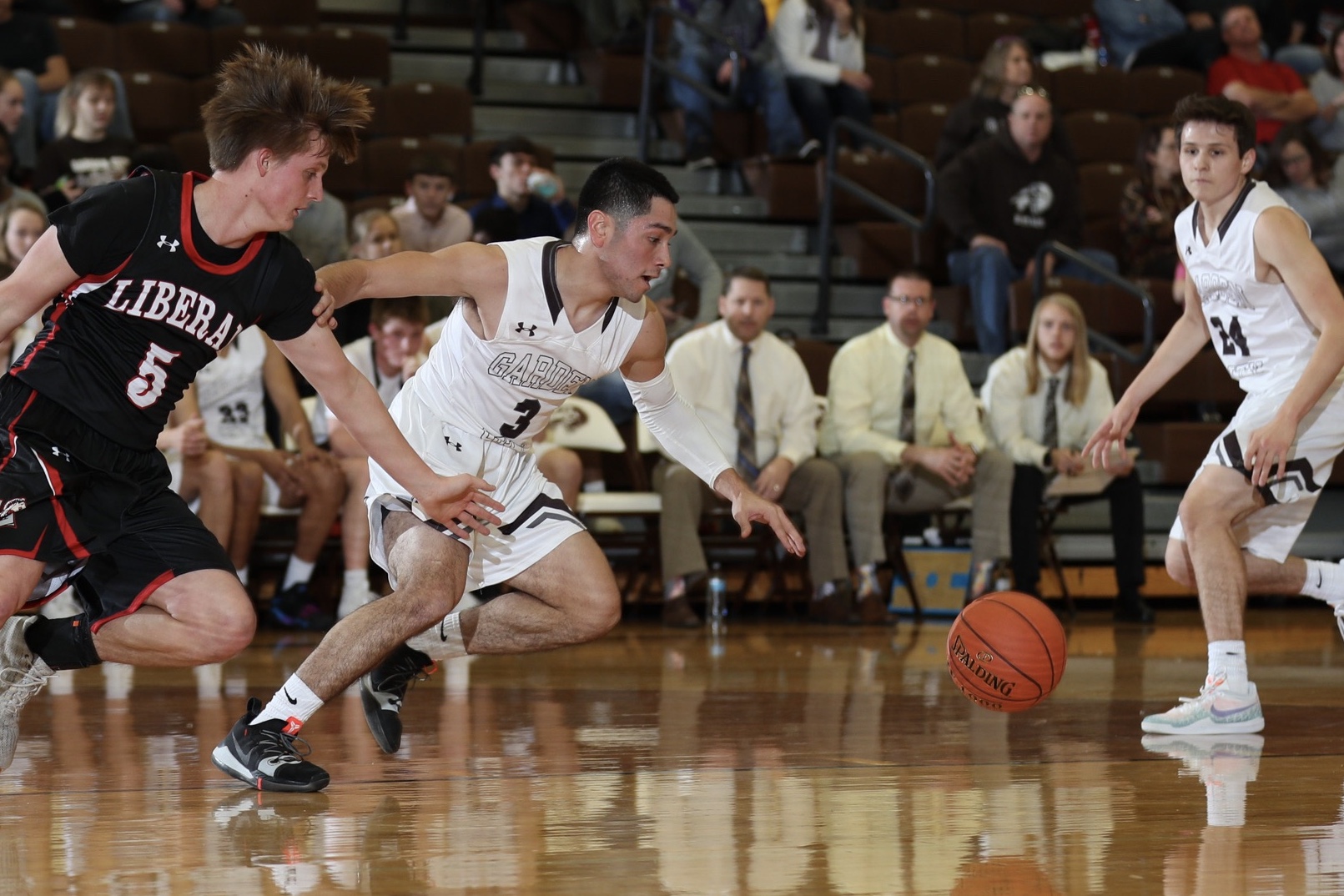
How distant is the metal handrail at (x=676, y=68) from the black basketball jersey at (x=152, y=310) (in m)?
6.58

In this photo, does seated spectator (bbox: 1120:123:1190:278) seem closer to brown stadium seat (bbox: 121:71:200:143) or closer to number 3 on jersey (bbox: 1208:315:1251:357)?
number 3 on jersey (bbox: 1208:315:1251:357)

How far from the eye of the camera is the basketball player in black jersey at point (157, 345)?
3.31 metres

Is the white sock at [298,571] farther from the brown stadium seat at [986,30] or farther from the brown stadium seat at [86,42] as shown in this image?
the brown stadium seat at [986,30]

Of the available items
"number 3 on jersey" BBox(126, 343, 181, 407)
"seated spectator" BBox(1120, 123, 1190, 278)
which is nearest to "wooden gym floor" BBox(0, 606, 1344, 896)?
"number 3 on jersey" BBox(126, 343, 181, 407)

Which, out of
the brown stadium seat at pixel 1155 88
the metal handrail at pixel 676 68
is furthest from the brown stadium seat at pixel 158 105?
the brown stadium seat at pixel 1155 88

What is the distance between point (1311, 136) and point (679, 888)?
873cm

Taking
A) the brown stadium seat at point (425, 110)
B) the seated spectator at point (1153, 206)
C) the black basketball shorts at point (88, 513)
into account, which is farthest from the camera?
the brown stadium seat at point (425, 110)

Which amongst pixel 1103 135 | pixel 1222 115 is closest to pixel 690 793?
pixel 1222 115

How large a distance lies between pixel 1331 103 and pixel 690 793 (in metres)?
9.59

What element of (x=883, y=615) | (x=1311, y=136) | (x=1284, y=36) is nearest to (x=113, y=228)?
(x=883, y=615)

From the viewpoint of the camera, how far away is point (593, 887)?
8.46 feet

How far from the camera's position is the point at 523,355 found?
13.2 feet

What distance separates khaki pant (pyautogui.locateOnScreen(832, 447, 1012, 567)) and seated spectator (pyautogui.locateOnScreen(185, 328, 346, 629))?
250cm

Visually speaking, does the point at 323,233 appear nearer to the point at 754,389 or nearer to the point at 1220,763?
the point at 754,389
